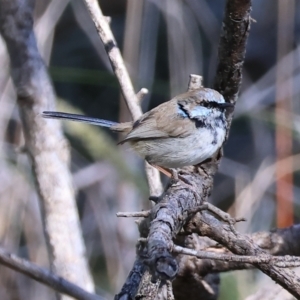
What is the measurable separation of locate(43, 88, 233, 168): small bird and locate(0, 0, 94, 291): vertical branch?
1.02 ft

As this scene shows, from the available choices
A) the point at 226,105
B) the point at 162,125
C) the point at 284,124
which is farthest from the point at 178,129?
the point at 284,124

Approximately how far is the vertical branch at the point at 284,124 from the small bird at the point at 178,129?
1385mm

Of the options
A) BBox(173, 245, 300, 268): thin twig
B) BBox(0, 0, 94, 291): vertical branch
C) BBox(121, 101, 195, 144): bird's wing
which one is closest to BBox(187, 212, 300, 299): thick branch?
BBox(173, 245, 300, 268): thin twig

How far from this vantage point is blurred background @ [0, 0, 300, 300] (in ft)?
14.4

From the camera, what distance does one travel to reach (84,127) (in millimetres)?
4270

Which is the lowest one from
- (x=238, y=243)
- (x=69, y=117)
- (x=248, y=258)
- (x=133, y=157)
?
(x=248, y=258)

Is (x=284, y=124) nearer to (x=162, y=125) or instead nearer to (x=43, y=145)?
(x=162, y=125)

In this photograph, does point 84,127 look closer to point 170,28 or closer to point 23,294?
point 170,28

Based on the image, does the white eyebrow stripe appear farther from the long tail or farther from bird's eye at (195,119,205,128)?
the long tail

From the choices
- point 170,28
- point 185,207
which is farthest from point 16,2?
point 170,28

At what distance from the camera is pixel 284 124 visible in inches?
175

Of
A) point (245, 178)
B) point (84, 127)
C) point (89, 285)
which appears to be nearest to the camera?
point (89, 285)

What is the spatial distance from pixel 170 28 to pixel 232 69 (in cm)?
247

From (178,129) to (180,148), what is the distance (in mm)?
155
